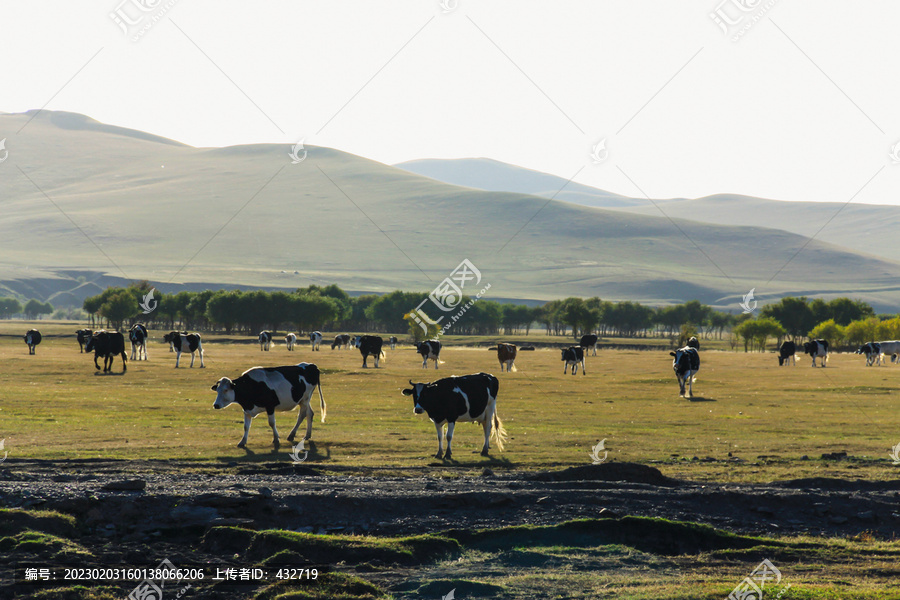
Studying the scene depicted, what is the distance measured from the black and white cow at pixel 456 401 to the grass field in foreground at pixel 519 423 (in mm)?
925

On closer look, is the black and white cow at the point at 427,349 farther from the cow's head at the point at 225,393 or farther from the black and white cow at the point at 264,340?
the cow's head at the point at 225,393

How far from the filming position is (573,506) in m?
15.9

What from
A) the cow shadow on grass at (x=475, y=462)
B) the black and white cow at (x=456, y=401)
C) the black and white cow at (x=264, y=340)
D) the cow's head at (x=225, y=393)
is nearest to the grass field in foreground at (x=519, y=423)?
the cow shadow on grass at (x=475, y=462)

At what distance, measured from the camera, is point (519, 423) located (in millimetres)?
31000

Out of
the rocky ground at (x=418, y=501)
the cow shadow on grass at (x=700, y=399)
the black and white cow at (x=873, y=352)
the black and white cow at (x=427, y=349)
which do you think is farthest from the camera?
the black and white cow at (x=873, y=352)

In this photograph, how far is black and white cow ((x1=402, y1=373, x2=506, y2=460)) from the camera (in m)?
23.2

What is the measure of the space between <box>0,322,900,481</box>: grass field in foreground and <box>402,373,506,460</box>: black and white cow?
93 centimetres

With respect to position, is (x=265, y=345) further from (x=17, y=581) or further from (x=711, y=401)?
(x=17, y=581)

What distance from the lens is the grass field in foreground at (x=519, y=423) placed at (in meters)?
22.4

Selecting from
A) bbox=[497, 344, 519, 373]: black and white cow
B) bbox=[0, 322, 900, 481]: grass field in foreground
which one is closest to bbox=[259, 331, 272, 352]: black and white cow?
bbox=[497, 344, 519, 373]: black and white cow

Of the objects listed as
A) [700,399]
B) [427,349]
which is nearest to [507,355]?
[427,349]

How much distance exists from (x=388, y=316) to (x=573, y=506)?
17845 centimetres

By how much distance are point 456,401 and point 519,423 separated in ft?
27.3

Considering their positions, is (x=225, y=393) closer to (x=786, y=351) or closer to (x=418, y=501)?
(x=418, y=501)
